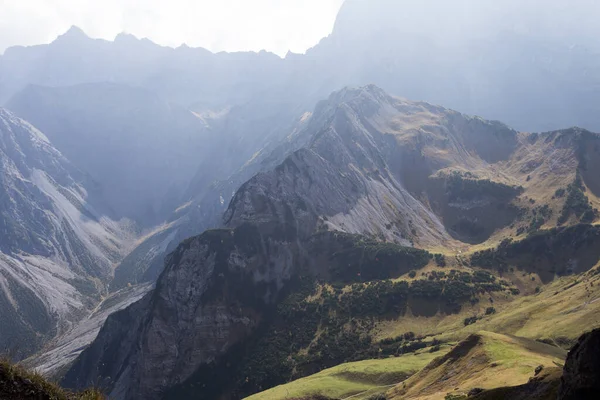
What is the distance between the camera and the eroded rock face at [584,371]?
34397mm

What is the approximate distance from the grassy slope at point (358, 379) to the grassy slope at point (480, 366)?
2341 cm

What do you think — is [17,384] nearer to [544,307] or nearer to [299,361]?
[299,361]

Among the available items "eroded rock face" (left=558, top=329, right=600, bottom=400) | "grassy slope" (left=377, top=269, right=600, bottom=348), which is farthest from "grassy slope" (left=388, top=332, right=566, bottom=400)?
"grassy slope" (left=377, top=269, right=600, bottom=348)

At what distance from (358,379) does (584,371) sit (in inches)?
4126

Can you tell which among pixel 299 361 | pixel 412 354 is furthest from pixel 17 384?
pixel 299 361

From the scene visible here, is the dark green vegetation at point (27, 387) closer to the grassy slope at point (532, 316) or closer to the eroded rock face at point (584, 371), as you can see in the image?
the eroded rock face at point (584, 371)

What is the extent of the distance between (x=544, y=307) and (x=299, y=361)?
302ft

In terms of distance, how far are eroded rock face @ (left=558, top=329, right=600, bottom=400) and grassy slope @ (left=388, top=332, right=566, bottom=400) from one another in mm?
31977

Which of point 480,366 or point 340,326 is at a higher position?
point 480,366

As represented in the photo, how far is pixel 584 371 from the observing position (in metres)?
35.5

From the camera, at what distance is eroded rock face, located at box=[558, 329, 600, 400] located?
34.4 m

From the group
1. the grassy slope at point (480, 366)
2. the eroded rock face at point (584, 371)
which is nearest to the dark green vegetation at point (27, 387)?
the eroded rock face at point (584, 371)

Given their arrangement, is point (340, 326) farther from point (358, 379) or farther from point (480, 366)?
point (480, 366)

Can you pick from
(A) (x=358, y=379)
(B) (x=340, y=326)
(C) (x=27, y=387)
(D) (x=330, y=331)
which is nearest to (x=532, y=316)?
(A) (x=358, y=379)
